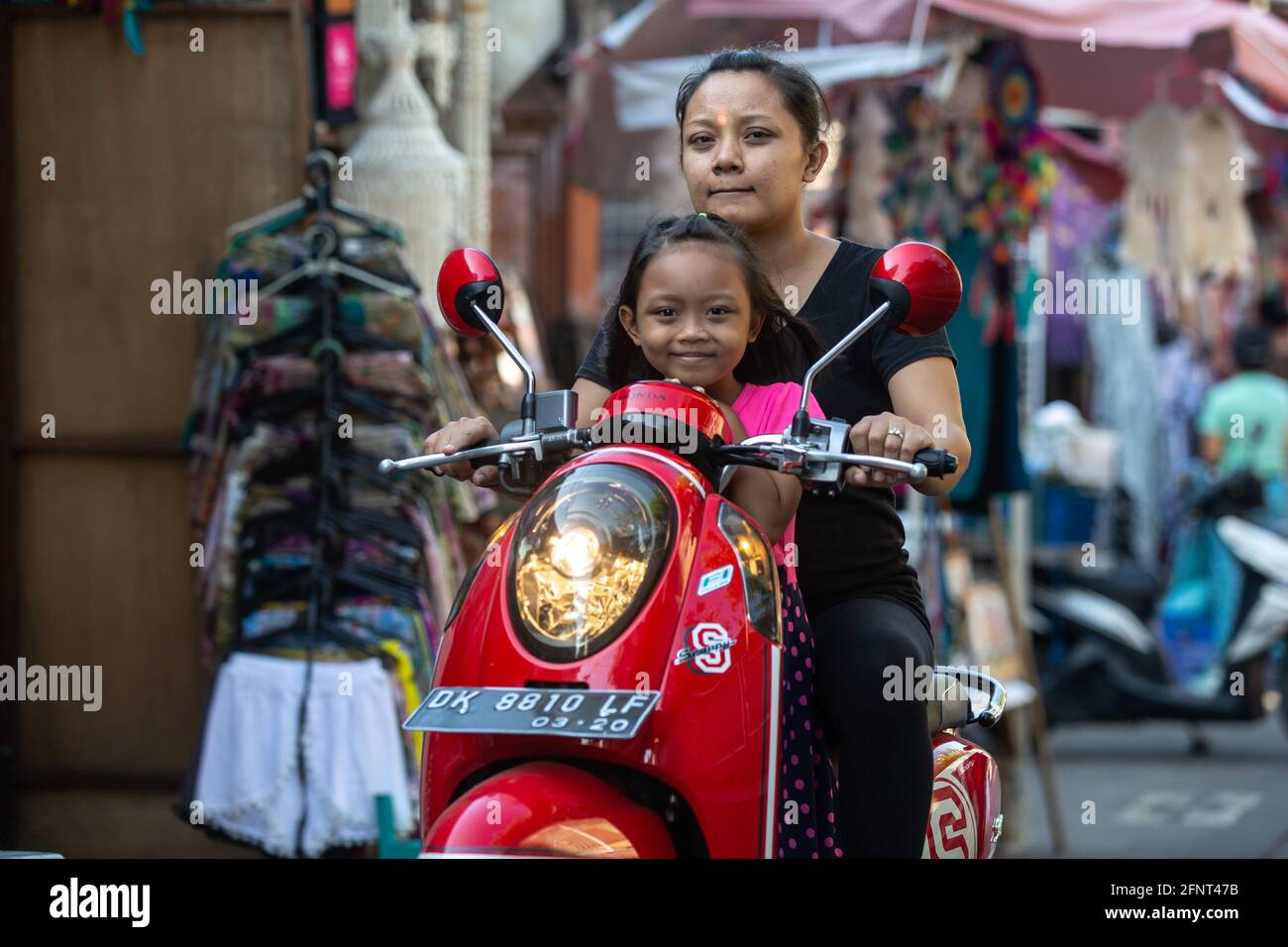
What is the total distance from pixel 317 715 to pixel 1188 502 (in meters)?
6.79

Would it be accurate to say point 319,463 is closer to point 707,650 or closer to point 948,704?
point 948,704

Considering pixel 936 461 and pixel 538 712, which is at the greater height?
pixel 936 461

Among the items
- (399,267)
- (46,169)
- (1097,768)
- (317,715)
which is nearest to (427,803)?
(317,715)

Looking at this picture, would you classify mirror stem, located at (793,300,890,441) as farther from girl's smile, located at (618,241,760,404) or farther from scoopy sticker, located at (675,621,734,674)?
scoopy sticker, located at (675,621,734,674)

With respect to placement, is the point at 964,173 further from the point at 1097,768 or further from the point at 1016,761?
the point at 1097,768

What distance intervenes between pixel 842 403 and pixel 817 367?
1.82 feet

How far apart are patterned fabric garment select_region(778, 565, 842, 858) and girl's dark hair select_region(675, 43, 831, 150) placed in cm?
91

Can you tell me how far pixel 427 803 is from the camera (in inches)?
101

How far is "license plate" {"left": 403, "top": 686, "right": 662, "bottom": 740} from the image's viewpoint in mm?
2293

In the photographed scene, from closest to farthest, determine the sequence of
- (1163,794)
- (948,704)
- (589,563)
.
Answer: (589,563) < (948,704) < (1163,794)

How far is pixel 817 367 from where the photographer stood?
2641 mm

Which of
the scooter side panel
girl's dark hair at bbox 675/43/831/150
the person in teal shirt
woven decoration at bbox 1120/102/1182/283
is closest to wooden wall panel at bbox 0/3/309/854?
girl's dark hair at bbox 675/43/831/150

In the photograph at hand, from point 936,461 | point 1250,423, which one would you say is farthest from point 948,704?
point 1250,423

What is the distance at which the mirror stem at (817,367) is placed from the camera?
2600 millimetres
